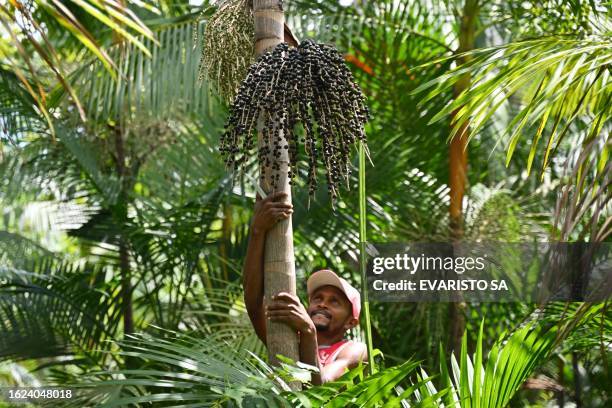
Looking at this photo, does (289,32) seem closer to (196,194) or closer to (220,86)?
(220,86)

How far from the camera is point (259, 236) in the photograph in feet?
12.1

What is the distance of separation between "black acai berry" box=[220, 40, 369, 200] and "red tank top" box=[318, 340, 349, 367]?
918mm

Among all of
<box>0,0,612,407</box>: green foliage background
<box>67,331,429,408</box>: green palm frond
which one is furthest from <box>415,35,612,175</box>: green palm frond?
<box>0,0,612,407</box>: green foliage background

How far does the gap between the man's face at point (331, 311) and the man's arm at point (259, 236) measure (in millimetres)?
853

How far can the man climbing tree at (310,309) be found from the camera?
3.56 metres

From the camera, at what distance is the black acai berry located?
358cm

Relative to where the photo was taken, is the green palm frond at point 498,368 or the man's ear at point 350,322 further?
the man's ear at point 350,322

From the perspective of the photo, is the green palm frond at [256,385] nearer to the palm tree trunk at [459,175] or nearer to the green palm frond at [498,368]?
the green palm frond at [498,368]

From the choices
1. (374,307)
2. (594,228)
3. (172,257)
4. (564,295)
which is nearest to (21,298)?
(172,257)

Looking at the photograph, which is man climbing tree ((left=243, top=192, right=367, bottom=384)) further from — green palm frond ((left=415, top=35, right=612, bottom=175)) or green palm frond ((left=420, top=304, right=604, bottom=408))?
green palm frond ((left=415, top=35, right=612, bottom=175))

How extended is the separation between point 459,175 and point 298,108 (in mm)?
4300

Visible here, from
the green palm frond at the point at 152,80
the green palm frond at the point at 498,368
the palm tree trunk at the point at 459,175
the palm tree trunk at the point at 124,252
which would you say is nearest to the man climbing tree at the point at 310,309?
the green palm frond at the point at 498,368

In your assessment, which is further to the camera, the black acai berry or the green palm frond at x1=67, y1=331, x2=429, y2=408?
the black acai berry

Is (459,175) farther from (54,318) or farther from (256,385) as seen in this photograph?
(256,385)
